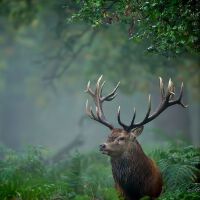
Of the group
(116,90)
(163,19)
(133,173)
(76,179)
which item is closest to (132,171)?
(133,173)

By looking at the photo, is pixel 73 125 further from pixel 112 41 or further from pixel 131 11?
pixel 131 11

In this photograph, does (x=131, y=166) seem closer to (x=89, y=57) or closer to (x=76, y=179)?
(x=76, y=179)

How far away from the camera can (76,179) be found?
402 inches

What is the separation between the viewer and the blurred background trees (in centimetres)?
862

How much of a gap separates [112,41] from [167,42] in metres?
12.2

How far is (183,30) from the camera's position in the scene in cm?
814

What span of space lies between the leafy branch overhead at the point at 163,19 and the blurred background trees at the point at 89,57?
1 centimetres

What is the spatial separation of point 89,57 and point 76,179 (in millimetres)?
18953

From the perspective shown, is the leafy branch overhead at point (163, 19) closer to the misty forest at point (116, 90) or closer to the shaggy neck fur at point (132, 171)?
the misty forest at point (116, 90)

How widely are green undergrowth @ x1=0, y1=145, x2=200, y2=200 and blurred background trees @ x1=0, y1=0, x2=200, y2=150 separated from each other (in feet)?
5.62

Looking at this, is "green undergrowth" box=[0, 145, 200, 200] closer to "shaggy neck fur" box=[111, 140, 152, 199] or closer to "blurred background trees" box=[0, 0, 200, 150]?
"shaggy neck fur" box=[111, 140, 152, 199]

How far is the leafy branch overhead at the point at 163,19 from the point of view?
8133mm

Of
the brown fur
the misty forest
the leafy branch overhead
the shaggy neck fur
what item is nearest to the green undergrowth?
the misty forest

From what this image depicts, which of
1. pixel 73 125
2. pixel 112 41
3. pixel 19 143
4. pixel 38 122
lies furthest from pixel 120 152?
pixel 73 125
